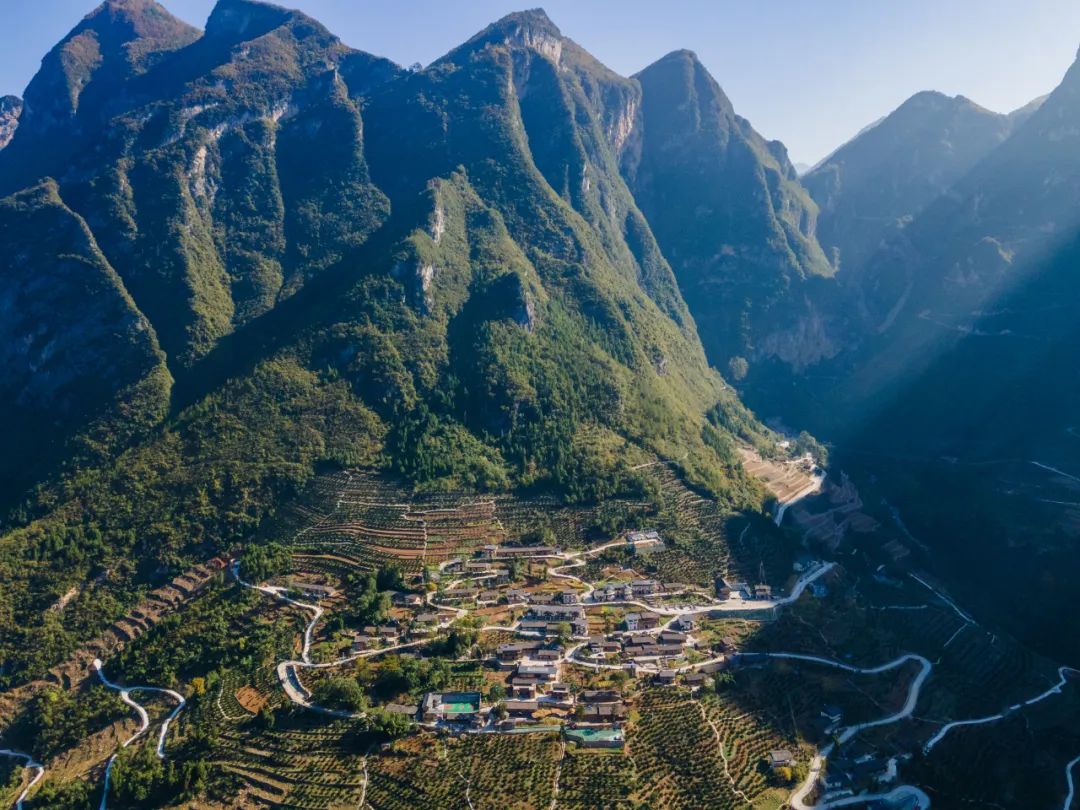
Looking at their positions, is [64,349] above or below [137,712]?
above

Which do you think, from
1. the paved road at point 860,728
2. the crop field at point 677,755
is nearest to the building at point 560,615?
the crop field at point 677,755

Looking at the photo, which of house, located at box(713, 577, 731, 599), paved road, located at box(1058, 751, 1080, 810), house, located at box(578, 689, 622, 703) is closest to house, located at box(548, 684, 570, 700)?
house, located at box(578, 689, 622, 703)

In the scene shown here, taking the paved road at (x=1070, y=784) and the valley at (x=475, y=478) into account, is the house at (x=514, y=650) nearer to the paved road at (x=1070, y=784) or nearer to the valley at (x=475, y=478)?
the valley at (x=475, y=478)

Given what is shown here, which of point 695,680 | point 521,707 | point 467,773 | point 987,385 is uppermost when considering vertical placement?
point 987,385

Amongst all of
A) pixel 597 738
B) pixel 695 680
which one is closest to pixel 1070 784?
pixel 695 680

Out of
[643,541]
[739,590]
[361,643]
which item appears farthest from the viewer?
[643,541]

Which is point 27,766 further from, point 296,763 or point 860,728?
point 860,728
